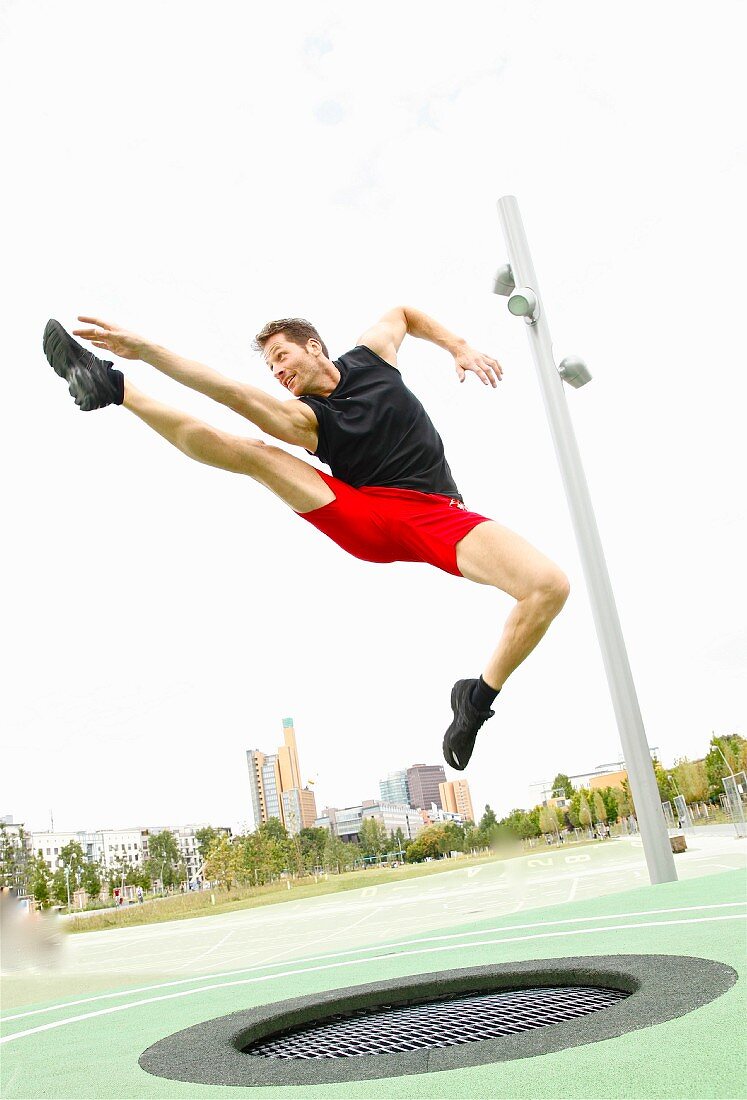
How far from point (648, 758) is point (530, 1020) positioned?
298cm

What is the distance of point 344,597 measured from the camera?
5832 millimetres

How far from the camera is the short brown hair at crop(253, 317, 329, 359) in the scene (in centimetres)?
280

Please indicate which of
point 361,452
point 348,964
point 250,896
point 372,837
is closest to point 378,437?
point 361,452

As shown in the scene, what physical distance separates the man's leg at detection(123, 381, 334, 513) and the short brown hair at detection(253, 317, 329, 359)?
0.47 meters

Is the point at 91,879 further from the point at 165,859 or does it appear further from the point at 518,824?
the point at 518,824

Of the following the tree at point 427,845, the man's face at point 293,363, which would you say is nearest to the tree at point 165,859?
the tree at point 427,845

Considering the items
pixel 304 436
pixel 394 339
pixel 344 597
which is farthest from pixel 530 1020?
pixel 344 597

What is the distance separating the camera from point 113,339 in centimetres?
241

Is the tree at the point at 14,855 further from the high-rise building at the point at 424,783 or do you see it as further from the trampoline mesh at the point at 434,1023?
the trampoline mesh at the point at 434,1023

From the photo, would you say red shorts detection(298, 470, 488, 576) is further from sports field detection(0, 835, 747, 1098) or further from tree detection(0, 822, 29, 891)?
tree detection(0, 822, 29, 891)

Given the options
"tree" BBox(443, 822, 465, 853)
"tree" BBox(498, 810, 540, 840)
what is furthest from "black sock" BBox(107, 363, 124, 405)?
"tree" BBox(443, 822, 465, 853)

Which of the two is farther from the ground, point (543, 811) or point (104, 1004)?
point (543, 811)

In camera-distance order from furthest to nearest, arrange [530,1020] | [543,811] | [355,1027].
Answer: [543,811] → [355,1027] → [530,1020]

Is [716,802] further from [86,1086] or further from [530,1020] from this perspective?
[86,1086]
